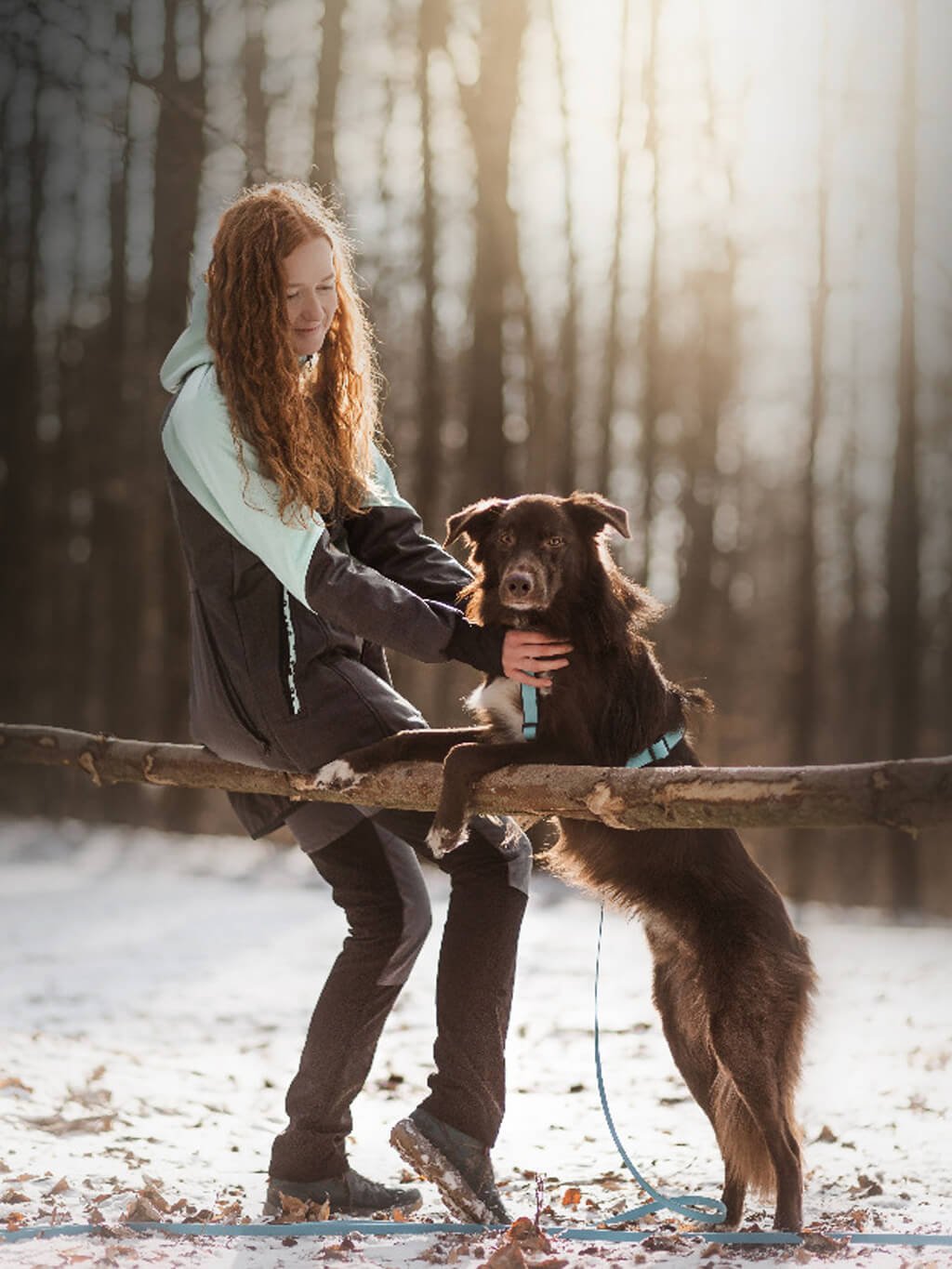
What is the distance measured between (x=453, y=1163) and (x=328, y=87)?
1115 centimetres

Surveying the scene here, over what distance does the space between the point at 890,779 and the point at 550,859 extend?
127 cm

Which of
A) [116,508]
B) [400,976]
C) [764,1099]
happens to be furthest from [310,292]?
[116,508]

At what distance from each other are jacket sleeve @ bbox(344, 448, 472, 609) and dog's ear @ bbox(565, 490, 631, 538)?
376mm

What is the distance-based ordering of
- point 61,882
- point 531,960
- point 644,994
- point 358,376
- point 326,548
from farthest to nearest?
point 61,882 < point 531,960 < point 644,994 < point 358,376 < point 326,548

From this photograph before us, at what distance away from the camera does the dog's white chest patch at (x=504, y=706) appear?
344cm

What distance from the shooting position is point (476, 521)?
3605 mm

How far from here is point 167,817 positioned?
12.9m

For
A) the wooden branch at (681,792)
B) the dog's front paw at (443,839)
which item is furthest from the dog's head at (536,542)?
the dog's front paw at (443,839)

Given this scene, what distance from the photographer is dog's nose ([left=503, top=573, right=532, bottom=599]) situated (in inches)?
129

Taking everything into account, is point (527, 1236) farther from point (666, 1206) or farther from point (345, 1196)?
point (345, 1196)

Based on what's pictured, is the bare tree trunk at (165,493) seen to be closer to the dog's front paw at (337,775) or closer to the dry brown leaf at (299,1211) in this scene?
the dog's front paw at (337,775)

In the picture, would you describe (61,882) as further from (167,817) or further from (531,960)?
(531,960)

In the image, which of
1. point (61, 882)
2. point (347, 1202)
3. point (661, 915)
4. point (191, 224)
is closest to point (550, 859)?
point (661, 915)

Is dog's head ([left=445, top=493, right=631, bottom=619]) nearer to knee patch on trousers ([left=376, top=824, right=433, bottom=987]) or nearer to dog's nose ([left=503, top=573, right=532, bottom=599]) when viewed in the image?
dog's nose ([left=503, top=573, right=532, bottom=599])
